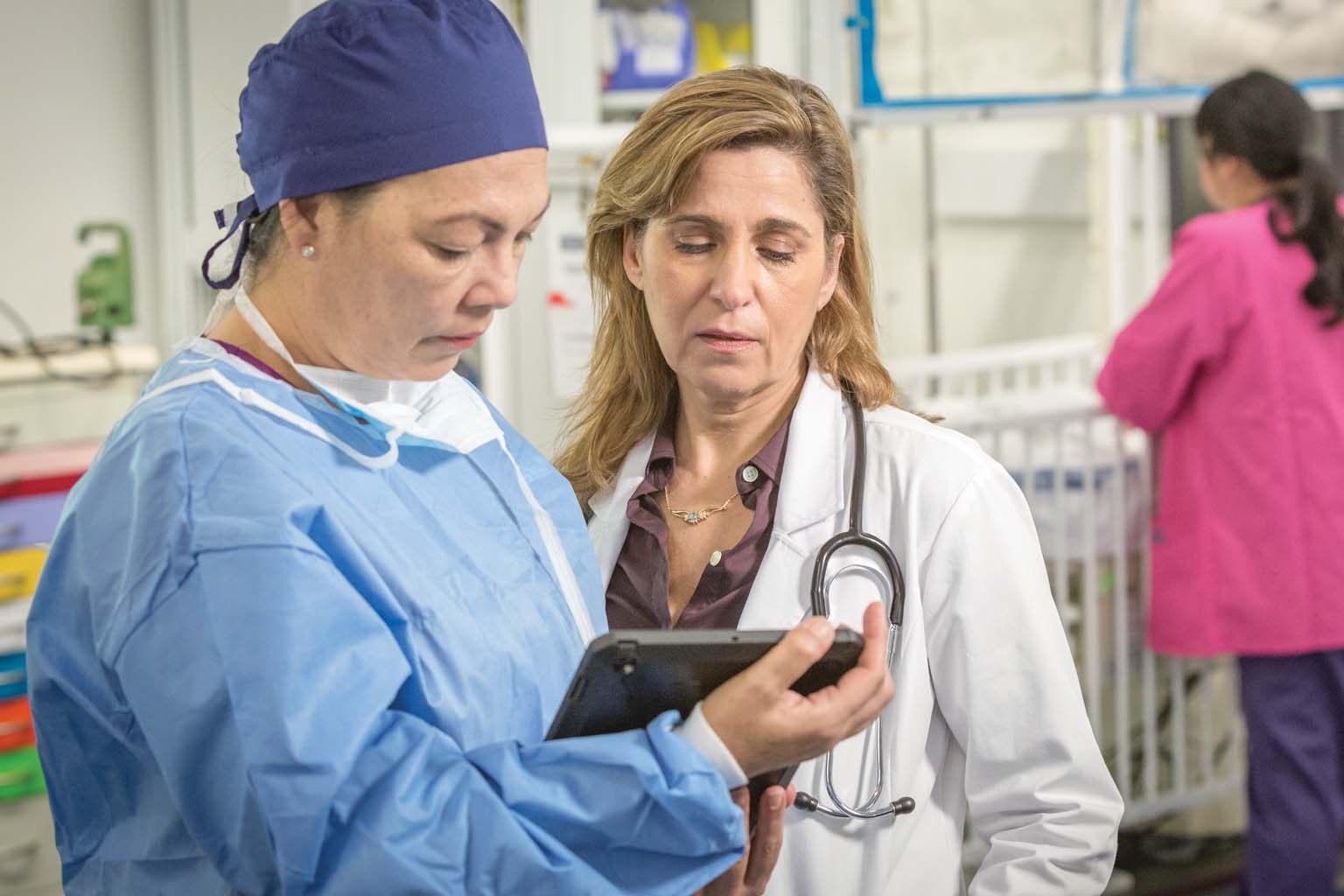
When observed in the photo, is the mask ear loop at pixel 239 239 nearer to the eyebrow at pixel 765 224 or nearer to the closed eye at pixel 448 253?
the closed eye at pixel 448 253

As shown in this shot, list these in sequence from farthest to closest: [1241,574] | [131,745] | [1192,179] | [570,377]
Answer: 1. [1192,179]
2. [1241,574]
3. [570,377]
4. [131,745]

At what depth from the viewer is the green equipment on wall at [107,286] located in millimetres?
3037

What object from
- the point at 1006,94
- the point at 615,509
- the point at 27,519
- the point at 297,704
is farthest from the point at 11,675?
the point at 1006,94

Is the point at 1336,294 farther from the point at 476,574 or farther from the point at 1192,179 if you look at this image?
the point at 476,574

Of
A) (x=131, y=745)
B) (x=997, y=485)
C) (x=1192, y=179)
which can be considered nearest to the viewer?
(x=131, y=745)

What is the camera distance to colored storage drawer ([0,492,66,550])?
2277 mm

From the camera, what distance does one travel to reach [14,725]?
7.34 ft

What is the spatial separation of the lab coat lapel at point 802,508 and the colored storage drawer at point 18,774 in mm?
1500

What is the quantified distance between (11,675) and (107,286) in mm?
1129

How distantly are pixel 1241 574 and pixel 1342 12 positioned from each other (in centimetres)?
116

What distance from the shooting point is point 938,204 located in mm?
4004

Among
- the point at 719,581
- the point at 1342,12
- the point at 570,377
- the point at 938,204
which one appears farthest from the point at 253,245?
the point at 938,204

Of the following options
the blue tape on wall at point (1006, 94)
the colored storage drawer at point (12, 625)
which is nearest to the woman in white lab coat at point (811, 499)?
the blue tape on wall at point (1006, 94)

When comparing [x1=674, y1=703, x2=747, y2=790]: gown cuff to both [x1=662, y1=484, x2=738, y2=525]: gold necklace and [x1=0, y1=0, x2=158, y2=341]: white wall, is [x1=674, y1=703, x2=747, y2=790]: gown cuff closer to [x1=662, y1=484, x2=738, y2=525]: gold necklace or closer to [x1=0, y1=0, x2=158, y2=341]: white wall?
[x1=662, y1=484, x2=738, y2=525]: gold necklace
